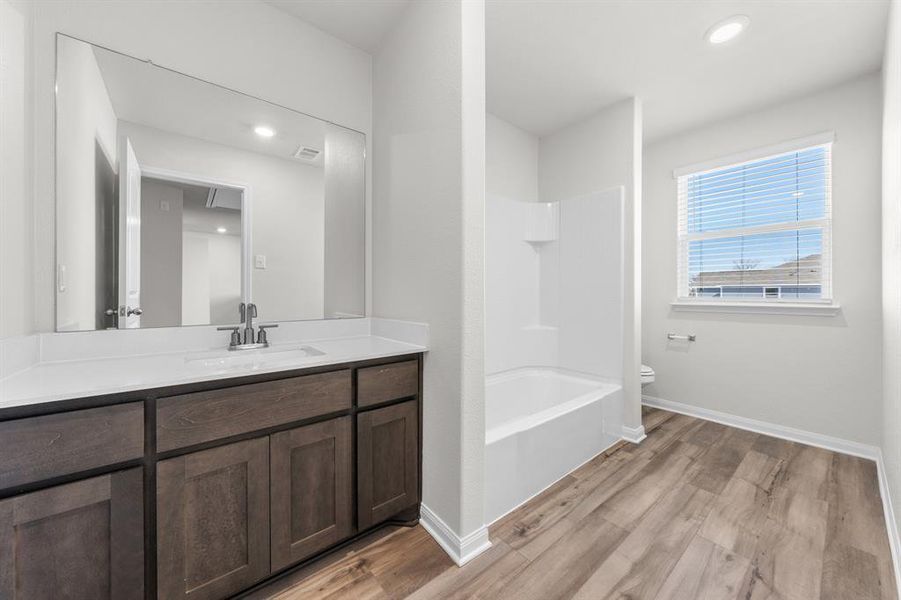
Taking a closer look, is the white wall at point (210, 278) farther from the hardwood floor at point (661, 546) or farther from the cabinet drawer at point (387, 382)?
the hardwood floor at point (661, 546)

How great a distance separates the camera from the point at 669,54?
2.17 meters

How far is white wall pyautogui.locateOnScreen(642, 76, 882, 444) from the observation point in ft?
7.73

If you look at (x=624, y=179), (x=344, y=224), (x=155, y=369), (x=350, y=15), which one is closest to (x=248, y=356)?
(x=155, y=369)

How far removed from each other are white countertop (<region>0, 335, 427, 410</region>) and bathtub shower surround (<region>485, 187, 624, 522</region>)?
52.3 inches

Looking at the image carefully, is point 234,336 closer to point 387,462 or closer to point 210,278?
point 210,278

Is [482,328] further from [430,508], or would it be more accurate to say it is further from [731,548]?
[731,548]

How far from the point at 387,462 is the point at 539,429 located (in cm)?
86

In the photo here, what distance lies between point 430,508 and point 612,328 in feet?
6.16

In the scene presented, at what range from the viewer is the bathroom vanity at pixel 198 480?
0.89 meters

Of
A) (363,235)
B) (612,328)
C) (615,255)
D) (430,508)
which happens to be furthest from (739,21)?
(430,508)

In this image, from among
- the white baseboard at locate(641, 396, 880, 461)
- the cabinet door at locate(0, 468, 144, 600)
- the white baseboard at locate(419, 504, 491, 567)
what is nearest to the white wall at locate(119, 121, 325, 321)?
the cabinet door at locate(0, 468, 144, 600)

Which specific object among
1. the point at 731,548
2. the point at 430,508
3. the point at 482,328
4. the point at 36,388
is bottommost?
the point at 731,548

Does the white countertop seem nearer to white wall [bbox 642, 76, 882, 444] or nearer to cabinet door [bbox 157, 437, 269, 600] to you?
cabinet door [bbox 157, 437, 269, 600]

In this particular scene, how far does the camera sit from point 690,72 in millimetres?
2338
